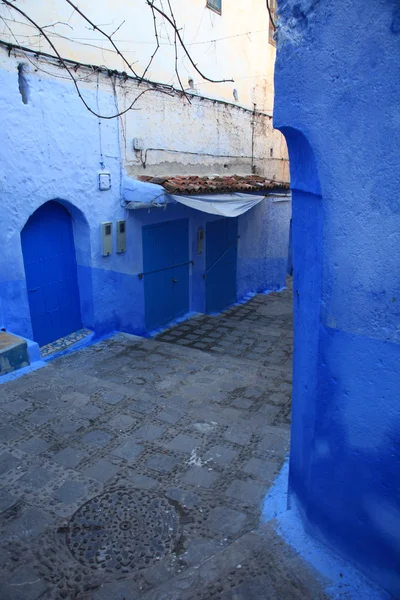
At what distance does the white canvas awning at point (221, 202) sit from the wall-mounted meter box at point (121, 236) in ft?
3.42

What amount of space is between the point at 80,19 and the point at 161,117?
2.17 meters

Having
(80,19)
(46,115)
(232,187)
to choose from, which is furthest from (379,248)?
(232,187)

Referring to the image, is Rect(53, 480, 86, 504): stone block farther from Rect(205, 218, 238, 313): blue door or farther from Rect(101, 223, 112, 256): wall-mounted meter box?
Rect(205, 218, 238, 313): blue door

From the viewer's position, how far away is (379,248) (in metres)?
2.05

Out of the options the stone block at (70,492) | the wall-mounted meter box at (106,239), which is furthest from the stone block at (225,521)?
the wall-mounted meter box at (106,239)

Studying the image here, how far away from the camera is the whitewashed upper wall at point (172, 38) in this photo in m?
5.82

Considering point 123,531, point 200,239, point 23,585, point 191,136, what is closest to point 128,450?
point 123,531

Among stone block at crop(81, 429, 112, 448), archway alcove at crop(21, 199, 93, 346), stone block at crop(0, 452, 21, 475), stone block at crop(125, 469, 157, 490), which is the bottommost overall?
stone block at crop(125, 469, 157, 490)

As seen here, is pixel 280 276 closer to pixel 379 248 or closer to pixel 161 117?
pixel 161 117

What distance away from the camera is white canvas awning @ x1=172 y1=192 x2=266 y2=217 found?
Answer: 24.8 ft

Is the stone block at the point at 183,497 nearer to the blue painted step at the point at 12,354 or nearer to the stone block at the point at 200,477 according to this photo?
the stone block at the point at 200,477

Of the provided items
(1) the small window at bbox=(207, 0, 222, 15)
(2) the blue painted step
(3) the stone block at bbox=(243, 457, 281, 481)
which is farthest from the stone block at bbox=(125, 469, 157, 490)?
(1) the small window at bbox=(207, 0, 222, 15)

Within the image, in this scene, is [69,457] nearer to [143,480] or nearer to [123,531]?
[143,480]

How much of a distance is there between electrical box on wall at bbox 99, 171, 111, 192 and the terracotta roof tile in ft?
2.34
